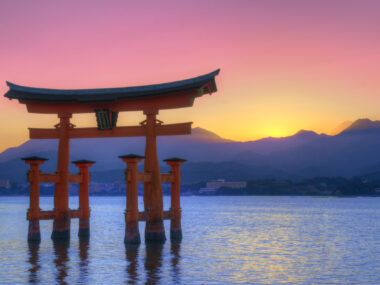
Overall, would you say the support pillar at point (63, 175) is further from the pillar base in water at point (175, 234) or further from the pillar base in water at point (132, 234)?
the pillar base in water at point (175, 234)

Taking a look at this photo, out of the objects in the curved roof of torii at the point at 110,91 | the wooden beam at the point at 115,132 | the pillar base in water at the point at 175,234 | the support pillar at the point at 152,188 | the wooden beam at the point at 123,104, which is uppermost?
the curved roof of torii at the point at 110,91

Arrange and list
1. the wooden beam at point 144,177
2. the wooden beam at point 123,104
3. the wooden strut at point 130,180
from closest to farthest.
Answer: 1. the wooden beam at point 144,177
2. the wooden strut at point 130,180
3. the wooden beam at point 123,104

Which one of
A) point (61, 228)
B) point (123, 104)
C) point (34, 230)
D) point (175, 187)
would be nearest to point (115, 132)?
point (123, 104)

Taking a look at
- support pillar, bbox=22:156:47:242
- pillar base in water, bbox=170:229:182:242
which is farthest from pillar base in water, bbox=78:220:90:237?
pillar base in water, bbox=170:229:182:242

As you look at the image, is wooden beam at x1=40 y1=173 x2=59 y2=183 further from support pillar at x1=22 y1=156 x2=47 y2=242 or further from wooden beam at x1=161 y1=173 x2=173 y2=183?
wooden beam at x1=161 y1=173 x2=173 y2=183

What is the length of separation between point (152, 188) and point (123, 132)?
3.21 meters

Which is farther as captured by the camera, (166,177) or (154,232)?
(166,177)

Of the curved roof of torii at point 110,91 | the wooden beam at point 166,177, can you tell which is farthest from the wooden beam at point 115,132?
the wooden beam at point 166,177

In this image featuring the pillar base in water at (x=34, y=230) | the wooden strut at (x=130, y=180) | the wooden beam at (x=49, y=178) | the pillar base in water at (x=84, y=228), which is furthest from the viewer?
the pillar base in water at (x=84, y=228)

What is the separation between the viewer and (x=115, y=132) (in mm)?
25625

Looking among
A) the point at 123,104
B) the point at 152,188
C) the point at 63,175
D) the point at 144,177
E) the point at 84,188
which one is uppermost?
the point at 123,104

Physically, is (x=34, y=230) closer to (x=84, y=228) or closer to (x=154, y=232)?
(x=84, y=228)

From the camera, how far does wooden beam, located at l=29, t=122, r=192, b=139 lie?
2381cm

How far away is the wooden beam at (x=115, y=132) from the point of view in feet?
78.1
